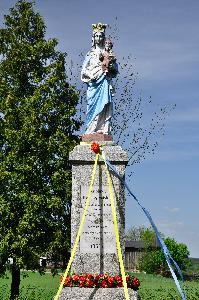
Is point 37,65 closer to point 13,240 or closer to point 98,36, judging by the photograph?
point 13,240

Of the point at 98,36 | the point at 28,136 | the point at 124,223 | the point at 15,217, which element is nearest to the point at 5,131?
the point at 28,136

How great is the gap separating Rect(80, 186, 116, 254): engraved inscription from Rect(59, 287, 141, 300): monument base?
3.11 feet

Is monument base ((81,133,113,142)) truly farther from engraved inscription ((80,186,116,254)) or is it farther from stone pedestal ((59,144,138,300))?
engraved inscription ((80,186,116,254))

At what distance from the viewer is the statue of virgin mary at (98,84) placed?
37.1 feet

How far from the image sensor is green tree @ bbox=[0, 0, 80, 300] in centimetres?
1853

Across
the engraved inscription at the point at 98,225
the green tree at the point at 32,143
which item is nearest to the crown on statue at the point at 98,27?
the engraved inscription at the point at 98,225

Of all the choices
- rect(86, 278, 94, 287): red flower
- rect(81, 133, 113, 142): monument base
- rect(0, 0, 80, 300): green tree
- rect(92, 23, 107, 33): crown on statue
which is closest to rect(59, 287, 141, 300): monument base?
rect(86, 278, 94, 287): red flower

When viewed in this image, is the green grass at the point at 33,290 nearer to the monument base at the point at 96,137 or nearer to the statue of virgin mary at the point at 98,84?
the monument base at the point at 96,137

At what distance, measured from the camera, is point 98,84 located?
1151 centimetres

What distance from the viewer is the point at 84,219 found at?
1048cm

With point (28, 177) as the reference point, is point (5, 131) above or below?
above

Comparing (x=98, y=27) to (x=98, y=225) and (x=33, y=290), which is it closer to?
(x=98, y=225)

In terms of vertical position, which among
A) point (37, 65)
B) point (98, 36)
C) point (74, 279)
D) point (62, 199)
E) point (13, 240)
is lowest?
point (74, 279)

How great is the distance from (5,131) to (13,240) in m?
4.11
